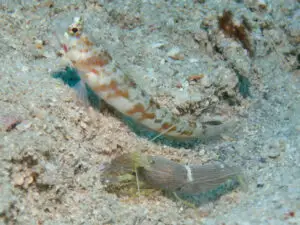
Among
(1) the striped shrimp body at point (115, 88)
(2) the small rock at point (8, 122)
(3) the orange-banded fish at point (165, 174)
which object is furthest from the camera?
(1) the striped shrimp body at point (115, 88)

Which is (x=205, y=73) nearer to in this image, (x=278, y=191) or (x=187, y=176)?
(x=187, y=176)

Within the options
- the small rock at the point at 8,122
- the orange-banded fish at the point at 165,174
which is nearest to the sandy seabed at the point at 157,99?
the small rock at the point at 8,122

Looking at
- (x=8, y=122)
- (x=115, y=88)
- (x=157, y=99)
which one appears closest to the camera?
(x=8, y=122)

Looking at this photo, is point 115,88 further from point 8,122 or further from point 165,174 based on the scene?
point 8,122

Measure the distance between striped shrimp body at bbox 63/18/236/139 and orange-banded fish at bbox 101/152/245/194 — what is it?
0.48 metres

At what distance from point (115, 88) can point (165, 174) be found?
0.86 m

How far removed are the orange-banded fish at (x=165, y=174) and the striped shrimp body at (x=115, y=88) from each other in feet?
1.56

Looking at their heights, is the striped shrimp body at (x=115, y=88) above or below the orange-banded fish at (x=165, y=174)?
above

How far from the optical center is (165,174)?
2451 mm

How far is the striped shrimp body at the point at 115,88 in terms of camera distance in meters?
2.54

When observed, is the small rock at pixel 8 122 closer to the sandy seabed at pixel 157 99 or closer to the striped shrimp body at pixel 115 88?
the sandy seabed at pixel 157 99

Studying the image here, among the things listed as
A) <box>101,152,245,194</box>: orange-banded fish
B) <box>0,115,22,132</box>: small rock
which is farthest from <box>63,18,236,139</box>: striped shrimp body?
<box>0,115,22,132</box>: small rock

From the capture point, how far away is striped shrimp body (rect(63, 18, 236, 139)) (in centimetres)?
254

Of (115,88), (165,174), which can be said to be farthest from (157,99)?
(165,174)
